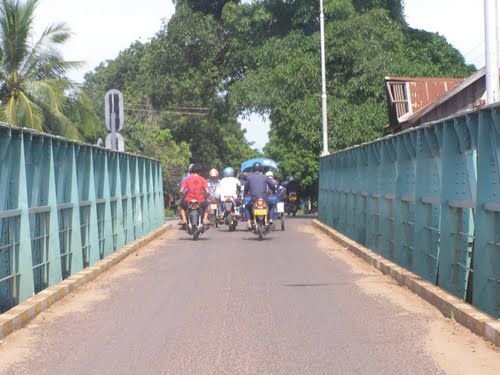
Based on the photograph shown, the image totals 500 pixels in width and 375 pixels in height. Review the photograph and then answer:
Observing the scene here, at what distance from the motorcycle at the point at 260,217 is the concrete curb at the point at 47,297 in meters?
5.05

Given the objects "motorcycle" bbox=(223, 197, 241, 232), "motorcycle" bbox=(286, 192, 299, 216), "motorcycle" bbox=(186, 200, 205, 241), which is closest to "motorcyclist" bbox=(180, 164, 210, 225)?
"motorcycle" bbox=(186, 200, 205, 241)

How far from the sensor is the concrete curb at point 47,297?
324 inches

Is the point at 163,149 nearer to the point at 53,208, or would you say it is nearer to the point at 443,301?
the point at 53,208

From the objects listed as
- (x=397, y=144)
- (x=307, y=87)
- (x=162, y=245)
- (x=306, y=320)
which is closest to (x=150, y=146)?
(x=307, y=87)

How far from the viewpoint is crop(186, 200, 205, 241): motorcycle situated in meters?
20.5

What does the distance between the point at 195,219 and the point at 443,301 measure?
1211 centimetres

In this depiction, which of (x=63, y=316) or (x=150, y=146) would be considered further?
(x=150, y=146)

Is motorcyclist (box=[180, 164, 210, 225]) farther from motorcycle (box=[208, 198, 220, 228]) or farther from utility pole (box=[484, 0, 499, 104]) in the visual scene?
utility pole (box=[484, 0, 499, 104])

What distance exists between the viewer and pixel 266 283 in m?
11.9

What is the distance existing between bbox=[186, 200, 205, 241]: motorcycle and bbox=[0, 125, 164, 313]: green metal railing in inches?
103

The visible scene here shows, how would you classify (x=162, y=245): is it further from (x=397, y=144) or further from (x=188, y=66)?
(x=188, y=66)

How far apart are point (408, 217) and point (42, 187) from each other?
493 cm

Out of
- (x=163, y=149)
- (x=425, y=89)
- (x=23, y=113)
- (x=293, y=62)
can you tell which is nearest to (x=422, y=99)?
(x=425, y=89)

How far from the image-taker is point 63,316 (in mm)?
9344
